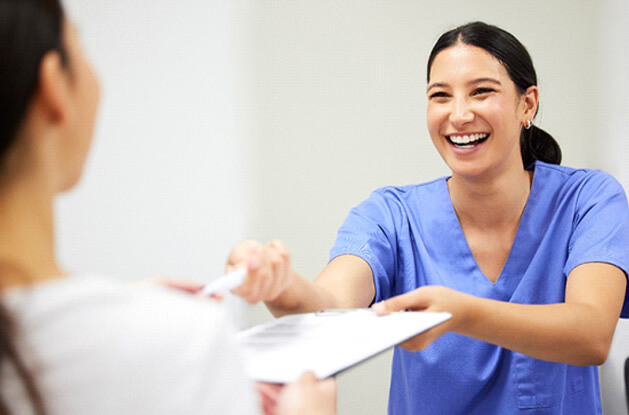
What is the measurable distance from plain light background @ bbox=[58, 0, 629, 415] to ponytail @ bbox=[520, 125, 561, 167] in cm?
61

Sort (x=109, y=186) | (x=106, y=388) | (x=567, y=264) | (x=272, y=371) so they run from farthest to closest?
1. (x=109, y=186)
2. (x=567, y=264)
3. (x=272, y=371)
4. (x=106, y=388)

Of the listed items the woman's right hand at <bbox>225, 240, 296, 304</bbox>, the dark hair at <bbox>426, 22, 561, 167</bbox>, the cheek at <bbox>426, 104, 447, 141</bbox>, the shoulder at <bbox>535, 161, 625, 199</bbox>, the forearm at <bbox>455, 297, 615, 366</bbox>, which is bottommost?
the forearm at <bbox>455, 297, 615, 366</bbox>

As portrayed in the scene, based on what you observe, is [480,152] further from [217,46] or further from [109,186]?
[109,186]

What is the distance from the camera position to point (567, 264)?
98 cm

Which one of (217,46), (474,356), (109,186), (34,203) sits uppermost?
(217,46)

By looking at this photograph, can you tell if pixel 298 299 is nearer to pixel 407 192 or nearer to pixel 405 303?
pixel 405 303

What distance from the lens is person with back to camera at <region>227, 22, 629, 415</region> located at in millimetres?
988

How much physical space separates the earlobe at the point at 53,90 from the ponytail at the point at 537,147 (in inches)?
40.2

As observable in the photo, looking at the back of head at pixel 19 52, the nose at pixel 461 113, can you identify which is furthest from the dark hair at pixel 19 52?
the nose at pixel 461 113

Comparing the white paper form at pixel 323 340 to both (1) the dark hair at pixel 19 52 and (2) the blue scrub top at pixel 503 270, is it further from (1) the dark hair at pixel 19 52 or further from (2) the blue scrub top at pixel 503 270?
(2) the blue scrub top at pixel 503 270

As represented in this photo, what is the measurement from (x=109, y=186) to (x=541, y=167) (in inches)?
48.9

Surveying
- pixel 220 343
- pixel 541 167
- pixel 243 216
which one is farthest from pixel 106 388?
pixel 243 216

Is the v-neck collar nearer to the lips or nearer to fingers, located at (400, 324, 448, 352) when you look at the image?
the lips

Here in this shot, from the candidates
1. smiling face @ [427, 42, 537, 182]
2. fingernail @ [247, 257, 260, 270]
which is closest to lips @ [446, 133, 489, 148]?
smiling face @ [427, 42, 537, 182]
